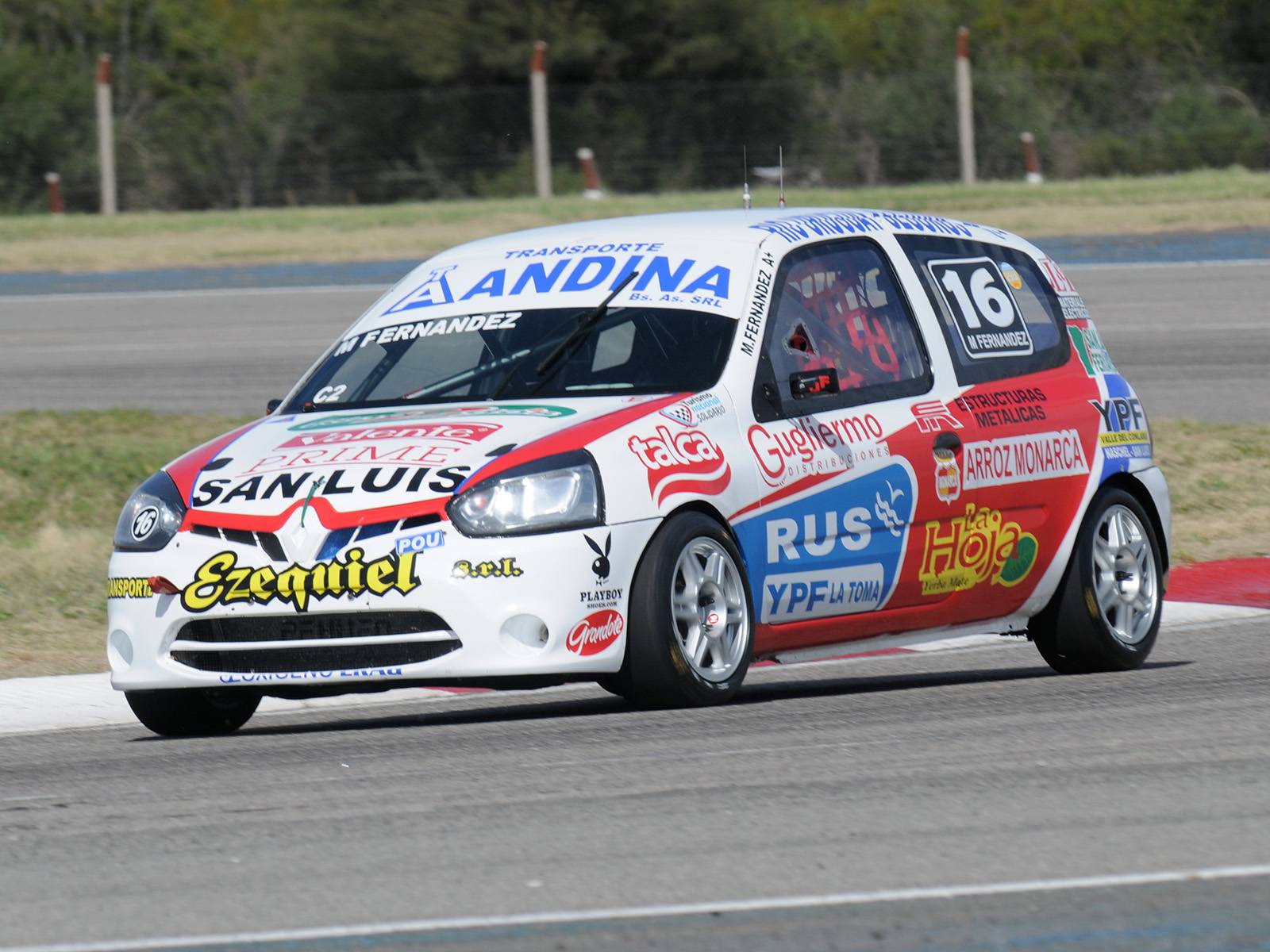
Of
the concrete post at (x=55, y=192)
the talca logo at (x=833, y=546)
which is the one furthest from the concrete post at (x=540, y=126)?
the talca logo at (x=833, y=546)

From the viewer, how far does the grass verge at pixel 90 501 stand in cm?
1141

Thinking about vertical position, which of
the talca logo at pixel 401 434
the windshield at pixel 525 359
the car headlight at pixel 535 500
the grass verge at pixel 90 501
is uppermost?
the windshield at pixel 525 359

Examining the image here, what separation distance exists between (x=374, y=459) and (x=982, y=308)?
2655 mm

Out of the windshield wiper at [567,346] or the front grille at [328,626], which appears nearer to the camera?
the front grille at [328,626]

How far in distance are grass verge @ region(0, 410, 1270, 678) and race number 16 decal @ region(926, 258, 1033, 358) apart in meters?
3.78

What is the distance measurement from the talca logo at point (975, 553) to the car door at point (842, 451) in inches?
2.1

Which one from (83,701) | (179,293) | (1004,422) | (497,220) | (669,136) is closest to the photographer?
(1004,422)

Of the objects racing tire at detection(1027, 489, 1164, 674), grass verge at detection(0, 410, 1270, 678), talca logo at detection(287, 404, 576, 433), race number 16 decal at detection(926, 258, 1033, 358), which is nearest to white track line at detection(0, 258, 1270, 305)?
grass verge at detection(0, 410, 1270, 678)

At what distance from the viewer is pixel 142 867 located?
575cm

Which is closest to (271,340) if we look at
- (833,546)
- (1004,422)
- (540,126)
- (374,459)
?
(540,126)

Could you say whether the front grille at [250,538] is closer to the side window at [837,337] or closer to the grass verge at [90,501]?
the side window at [837,337]

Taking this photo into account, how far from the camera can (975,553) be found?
29.2 feet

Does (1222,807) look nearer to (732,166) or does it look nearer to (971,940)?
(971,940)

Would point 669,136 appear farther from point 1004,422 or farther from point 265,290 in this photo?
point 1004,422
